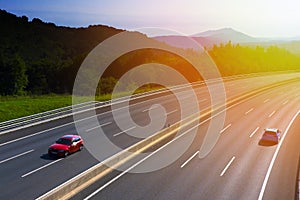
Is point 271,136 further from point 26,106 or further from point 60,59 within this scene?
point 60,59

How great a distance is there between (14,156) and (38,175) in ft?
15.6

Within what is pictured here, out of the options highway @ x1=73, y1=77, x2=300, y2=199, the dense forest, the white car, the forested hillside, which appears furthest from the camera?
the dense forest

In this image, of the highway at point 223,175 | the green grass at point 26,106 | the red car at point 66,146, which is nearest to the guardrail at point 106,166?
the highway at point 223,175

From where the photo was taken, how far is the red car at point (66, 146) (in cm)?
2352

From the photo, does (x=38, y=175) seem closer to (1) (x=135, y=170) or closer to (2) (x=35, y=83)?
(1) (x=135, y=170)

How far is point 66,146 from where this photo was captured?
2405 centimetres

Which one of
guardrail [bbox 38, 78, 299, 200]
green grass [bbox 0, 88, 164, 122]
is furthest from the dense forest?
guardrail [bbox 38, 78, 299, 200]

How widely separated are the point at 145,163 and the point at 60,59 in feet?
336

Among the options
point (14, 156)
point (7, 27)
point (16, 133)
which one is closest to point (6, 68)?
point (16, 133)

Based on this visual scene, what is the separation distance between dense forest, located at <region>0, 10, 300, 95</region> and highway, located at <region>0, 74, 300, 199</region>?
4299cm

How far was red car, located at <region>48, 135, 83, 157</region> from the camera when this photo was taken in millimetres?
23516

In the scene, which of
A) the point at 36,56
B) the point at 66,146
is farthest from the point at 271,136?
the point at 36,56

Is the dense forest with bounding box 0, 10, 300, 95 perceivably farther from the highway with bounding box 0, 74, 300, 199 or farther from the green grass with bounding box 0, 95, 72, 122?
the highway with bounding box 0, 74, 300, 199

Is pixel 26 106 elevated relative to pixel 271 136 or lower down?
elevated
